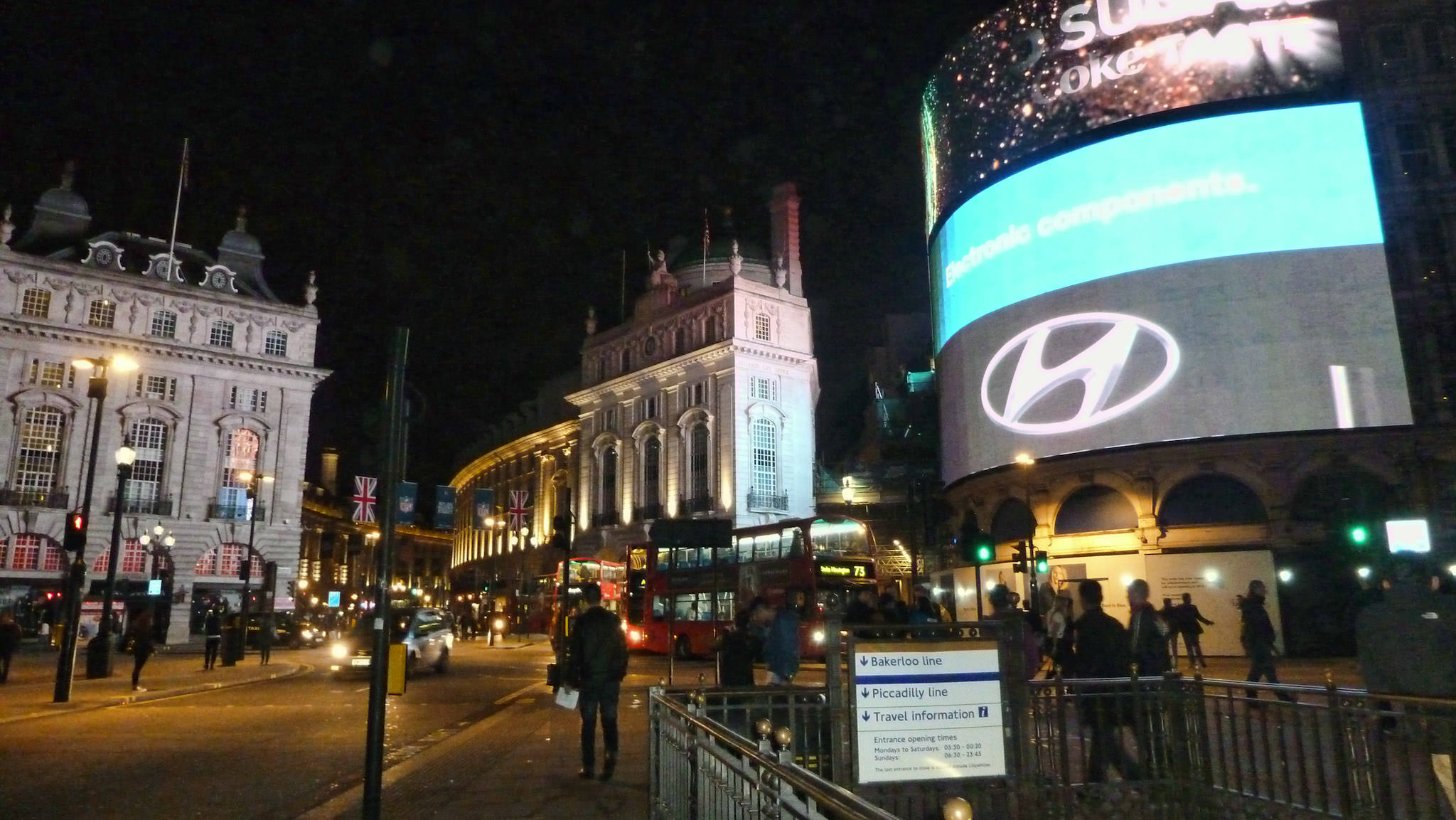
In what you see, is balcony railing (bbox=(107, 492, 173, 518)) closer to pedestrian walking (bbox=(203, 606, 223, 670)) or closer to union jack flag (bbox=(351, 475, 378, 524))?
pedestrian walking (bbox=(203, 606, 223, 670))

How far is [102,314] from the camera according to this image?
5441 centimetres

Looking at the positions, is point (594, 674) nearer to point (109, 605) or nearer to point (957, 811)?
point (957, 811)

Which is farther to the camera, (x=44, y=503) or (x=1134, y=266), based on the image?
(x=44, y=503)

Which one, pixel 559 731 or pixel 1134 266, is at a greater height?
pixel 1134 266

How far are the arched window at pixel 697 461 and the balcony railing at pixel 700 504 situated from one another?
11 cm

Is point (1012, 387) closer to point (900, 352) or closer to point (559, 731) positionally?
point (559, 731)

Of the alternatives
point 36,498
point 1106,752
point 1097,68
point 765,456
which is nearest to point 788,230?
point 765,456

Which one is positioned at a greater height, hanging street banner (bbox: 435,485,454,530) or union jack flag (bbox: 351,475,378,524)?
union jack flag (bbox: 351,475,378,524)

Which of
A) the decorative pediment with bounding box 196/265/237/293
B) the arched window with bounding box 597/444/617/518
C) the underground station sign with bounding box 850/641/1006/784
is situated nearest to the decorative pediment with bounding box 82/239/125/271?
the decorative pediment with bounding box 196/265/237/293

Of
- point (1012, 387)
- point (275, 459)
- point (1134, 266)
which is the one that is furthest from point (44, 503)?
point (1134, 266)

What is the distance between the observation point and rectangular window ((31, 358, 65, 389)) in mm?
52906

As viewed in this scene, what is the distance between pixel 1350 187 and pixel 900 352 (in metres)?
36.9

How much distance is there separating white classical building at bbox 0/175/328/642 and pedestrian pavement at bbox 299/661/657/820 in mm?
43663

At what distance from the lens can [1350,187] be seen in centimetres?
2650
